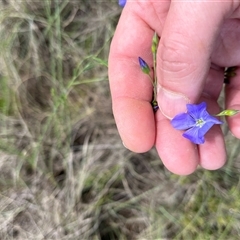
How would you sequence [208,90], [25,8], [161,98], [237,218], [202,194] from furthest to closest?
[25,8] < [202,194] < [237,218] < [208,90] < [161,98]

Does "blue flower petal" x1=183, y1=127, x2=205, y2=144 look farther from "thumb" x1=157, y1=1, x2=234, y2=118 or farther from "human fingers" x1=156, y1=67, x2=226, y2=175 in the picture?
"thumb" x1=157, y1=1, x2=234, y2=118

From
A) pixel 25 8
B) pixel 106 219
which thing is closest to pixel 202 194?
pixel 106 219

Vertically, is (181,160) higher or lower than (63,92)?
higher

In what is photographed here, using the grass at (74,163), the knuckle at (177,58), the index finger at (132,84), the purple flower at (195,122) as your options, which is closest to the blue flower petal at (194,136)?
the purple flower at (195,122)

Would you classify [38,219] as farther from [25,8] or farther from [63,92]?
[25,8]

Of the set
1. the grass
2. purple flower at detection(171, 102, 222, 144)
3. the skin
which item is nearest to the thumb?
the skin
